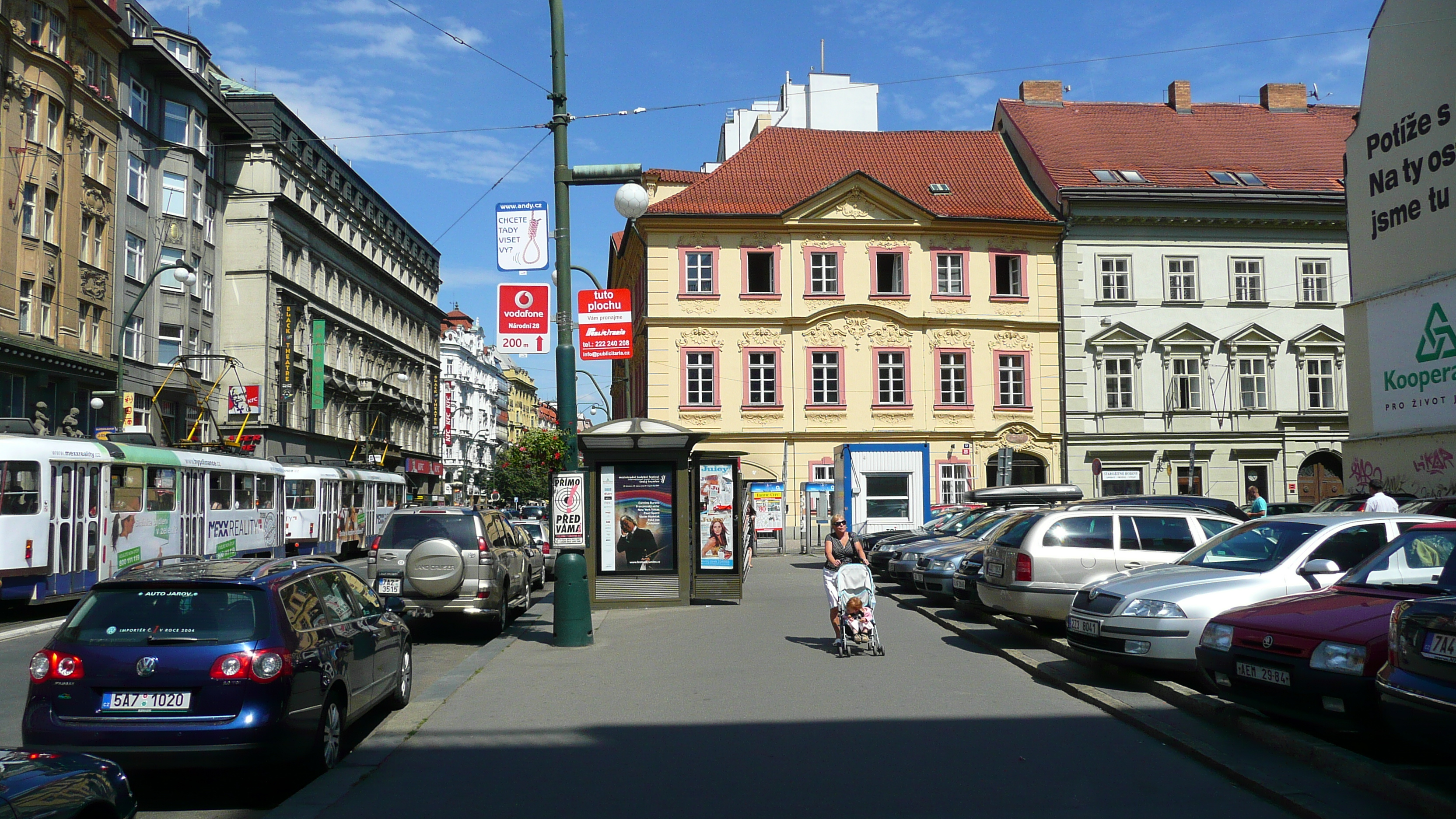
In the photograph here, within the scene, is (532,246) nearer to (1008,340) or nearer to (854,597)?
(854,597)

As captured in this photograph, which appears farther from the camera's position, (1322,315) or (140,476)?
(1322,315)

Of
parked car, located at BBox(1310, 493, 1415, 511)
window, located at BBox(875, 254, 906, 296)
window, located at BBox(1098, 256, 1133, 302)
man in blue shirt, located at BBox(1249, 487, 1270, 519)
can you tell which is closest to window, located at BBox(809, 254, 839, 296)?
window, located at BBox(875, 254, 906, 296)

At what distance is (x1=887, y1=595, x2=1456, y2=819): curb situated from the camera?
6.20 metres

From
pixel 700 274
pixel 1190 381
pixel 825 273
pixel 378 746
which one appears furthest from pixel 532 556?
pixel 1190 381

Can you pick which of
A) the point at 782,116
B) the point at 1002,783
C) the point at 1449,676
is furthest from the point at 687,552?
the point at 782,116

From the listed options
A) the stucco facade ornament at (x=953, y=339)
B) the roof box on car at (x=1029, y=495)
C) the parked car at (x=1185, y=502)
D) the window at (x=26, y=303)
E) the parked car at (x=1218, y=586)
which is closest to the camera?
the parked car at (x=1218, y=586)

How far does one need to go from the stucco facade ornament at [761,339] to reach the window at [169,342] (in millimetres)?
23430

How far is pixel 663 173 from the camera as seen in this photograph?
4469 centimetres

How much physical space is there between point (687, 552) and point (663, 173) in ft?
92.8

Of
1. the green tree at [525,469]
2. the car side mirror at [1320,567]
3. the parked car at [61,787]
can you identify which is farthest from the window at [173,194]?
the parked car at [61,787]

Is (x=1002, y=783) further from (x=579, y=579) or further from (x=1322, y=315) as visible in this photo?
(x=1322, y=315)

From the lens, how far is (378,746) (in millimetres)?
8656

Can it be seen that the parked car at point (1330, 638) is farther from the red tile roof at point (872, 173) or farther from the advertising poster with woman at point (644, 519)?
the red tile roof at point (872, 173)

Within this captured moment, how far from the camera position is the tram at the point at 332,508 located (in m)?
34.7
